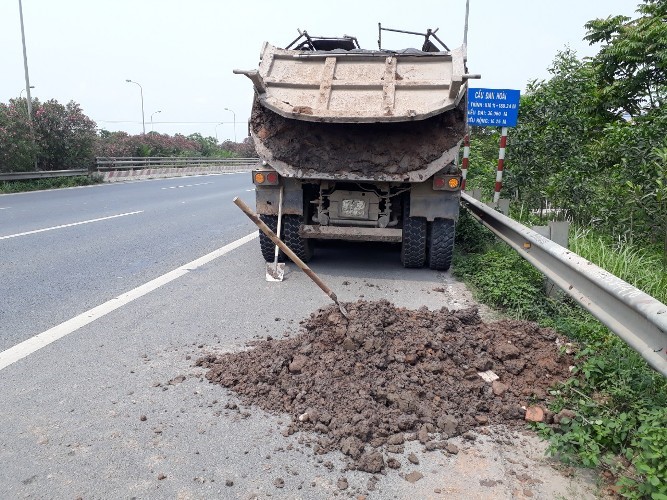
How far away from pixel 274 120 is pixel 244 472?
4.81m

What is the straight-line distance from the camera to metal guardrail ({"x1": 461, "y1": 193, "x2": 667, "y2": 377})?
2.63 meters

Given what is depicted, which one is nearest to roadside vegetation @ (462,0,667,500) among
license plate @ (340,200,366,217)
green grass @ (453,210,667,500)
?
green grass @ (453,210,667,500)

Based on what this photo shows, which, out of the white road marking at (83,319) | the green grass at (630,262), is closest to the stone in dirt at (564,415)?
the green grass at (630,262)

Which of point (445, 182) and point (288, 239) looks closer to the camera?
point (445, 182)

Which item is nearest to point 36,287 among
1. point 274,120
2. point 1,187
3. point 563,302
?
point 274,120

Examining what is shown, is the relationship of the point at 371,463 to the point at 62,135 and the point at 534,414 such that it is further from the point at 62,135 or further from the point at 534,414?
the point at 62,135

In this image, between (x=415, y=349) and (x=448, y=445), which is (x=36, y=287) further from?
(x=448, y=445)

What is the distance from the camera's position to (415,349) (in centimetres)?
380

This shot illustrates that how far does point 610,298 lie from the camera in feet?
10.8

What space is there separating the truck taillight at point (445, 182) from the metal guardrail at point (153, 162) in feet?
66.6

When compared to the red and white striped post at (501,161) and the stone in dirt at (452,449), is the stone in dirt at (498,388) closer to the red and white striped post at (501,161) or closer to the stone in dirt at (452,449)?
the stone in dirt at (452,449)

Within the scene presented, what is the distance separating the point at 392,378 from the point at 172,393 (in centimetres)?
134

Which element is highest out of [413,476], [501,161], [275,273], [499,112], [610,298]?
[499,112]

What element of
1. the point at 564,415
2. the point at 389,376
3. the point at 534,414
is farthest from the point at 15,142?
the point at 564,415
